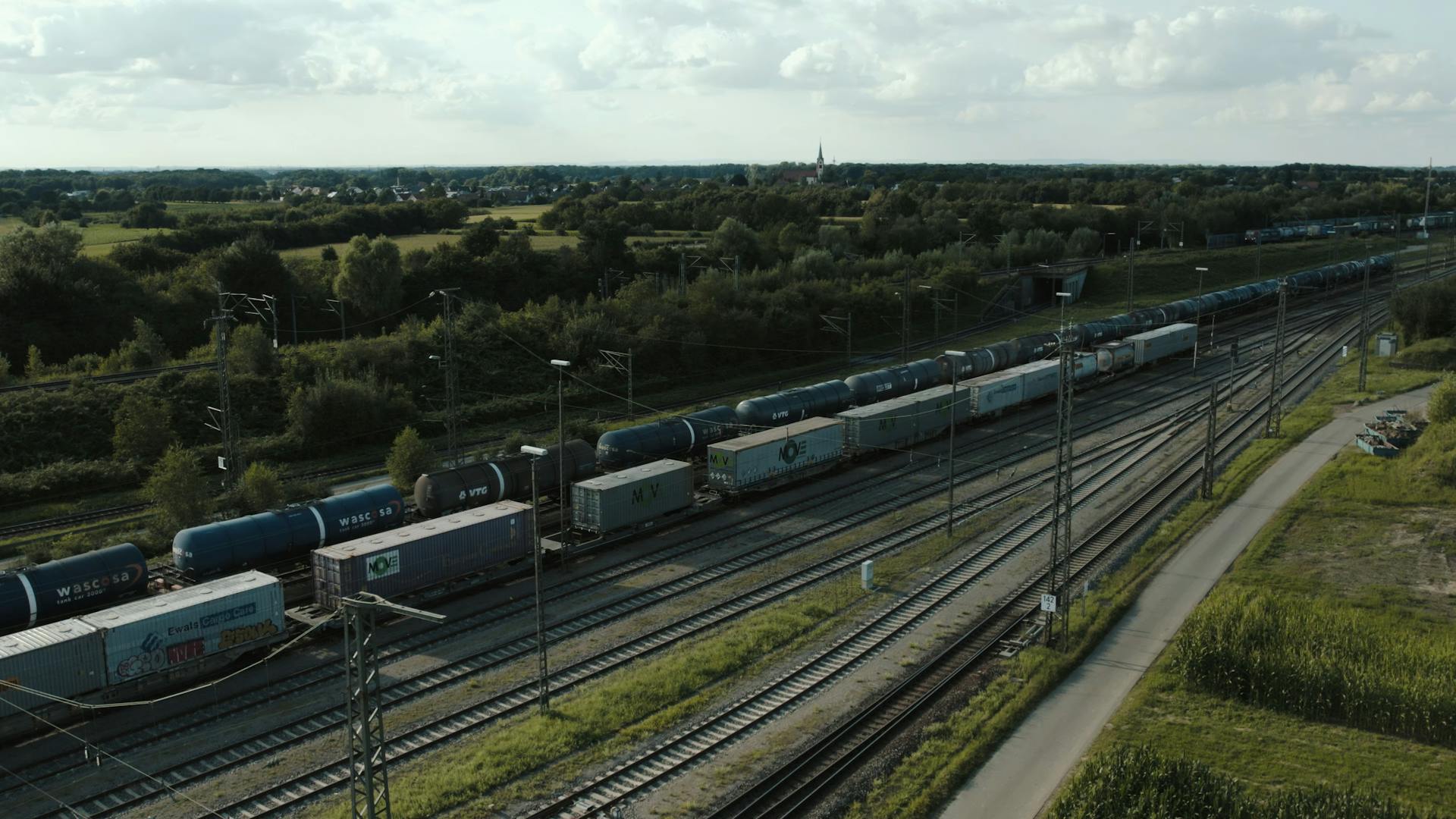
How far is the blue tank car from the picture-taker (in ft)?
121

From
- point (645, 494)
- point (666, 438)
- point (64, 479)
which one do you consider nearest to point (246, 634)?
point (645, 494)

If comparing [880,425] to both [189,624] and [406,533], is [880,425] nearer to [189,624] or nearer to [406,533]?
[406,533]

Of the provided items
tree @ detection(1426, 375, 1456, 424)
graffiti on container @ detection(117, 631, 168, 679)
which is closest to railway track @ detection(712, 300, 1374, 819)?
graffiti on container @ detection(117, 631, 168, 679)

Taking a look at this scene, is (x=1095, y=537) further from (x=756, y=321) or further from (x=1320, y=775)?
(x=756, y=321)

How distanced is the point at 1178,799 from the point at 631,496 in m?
26.5

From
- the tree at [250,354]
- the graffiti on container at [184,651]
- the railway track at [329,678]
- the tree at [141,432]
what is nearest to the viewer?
the railway track at [329,678]

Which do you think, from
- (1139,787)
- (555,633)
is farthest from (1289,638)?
(555,633)

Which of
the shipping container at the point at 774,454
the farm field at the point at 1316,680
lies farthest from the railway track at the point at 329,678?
the farm field at the point at 1316,680

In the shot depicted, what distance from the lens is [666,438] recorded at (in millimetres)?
52719

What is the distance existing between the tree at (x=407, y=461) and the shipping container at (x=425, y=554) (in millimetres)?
9381

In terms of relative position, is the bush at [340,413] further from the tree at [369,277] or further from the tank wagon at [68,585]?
the tree at [369,277]

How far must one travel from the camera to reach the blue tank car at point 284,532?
36875 mm

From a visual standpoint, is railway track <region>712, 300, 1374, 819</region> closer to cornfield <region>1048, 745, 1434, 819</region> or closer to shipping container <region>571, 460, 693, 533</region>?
cornfield <region>1048, 745, 1434, 819</region>

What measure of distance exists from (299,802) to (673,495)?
956 inches
